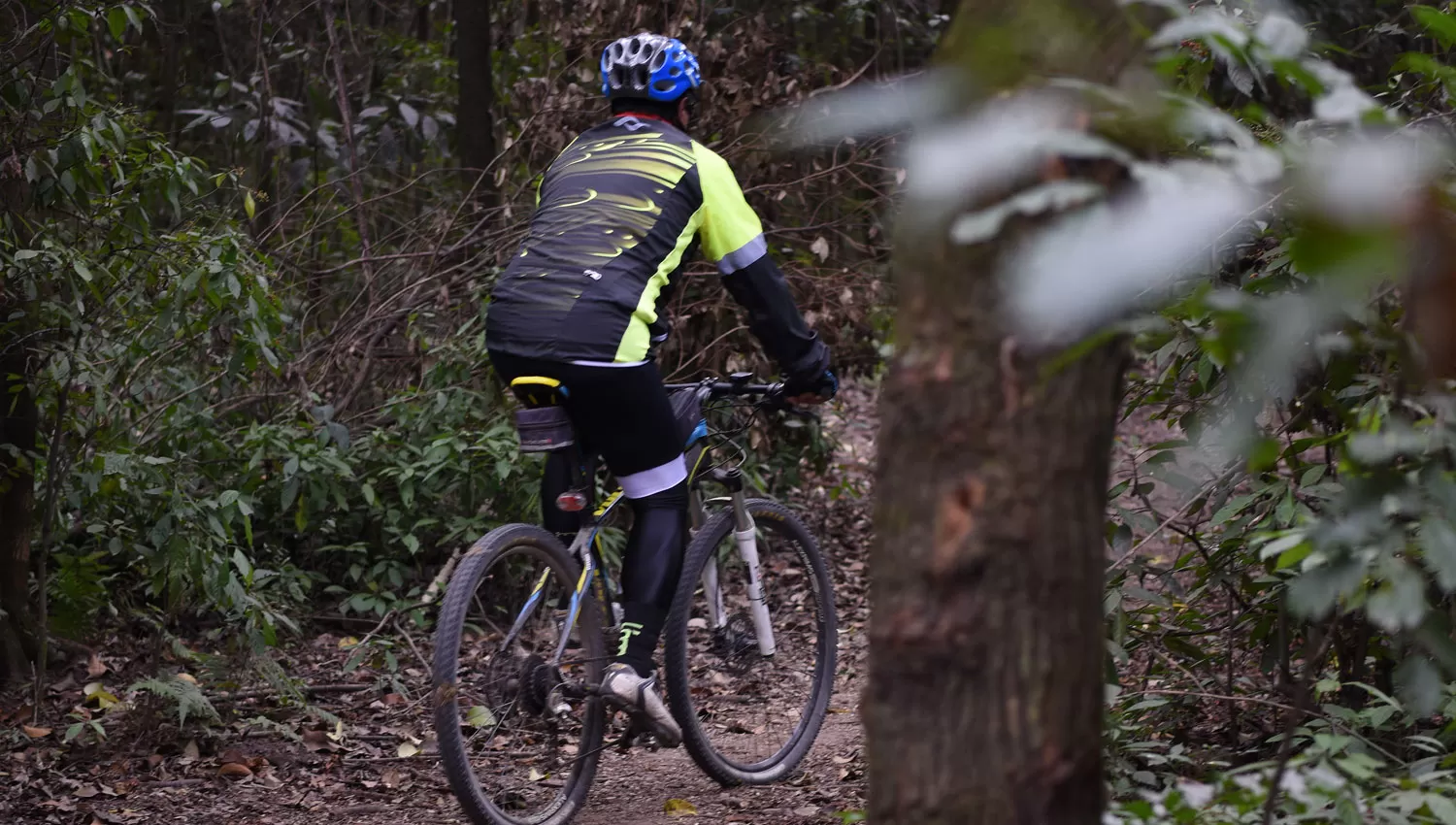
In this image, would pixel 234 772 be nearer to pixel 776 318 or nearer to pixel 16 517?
pixel 16 517

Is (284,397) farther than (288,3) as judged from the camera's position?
No

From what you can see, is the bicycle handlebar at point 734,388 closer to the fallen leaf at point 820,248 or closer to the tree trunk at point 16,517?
the tree trunk at point 16,517

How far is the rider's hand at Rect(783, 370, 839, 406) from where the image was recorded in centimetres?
427

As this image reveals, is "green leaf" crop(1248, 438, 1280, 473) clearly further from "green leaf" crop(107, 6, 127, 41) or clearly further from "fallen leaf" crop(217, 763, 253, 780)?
"green leaf" crop(107, 6, 127, 41)

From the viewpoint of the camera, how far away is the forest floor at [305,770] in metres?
4.26

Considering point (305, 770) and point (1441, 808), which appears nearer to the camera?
point (1441, 808)

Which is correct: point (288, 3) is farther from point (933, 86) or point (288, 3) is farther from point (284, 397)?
point (933, 86)

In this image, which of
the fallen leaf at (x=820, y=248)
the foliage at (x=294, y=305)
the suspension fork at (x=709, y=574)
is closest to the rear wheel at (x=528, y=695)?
the suspension fork at (x=709, y=574)

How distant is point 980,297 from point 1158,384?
222cm

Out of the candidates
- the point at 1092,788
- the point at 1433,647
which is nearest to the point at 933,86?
the point at 1092,788

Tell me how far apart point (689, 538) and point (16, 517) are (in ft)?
7.91

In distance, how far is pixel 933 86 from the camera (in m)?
1.81

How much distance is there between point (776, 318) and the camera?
4.12 metres

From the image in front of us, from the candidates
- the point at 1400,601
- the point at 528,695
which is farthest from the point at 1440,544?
the point at 528,695
